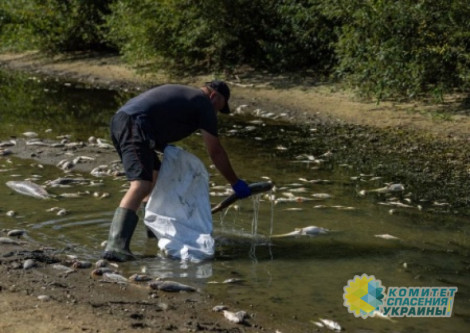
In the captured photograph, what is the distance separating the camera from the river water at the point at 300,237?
6.94 meters

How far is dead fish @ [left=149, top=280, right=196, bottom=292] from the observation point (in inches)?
269

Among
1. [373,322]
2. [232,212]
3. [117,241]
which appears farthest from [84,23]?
[373,322]

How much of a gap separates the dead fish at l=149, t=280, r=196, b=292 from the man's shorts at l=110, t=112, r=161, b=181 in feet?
3.79

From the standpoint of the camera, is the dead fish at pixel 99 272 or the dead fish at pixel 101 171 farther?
the dead fish at pixel 101 171

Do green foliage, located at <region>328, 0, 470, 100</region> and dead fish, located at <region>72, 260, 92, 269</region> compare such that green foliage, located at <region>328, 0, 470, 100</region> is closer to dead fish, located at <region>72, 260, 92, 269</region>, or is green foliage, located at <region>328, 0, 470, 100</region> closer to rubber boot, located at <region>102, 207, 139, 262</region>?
rubber boot, located at <region>102, 207, 139, 262</region>

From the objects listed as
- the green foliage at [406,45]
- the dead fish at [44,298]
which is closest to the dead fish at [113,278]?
the dead fish at [44,298]

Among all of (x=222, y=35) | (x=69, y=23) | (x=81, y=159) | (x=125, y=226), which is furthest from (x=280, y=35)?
(x=125, y=226)

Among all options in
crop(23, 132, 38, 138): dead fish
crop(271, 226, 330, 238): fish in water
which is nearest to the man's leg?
crop(271, 226, 330, 238): fish in water

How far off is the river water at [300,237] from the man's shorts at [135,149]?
0.75 meters

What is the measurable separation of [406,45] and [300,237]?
688 cm

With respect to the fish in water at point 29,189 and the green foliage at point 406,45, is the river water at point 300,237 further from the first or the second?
the green foliage at point 406,45

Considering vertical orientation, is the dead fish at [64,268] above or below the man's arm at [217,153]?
below

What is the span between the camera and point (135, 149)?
773 cm

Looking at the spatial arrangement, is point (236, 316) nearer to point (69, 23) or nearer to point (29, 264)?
point (29, 264)
